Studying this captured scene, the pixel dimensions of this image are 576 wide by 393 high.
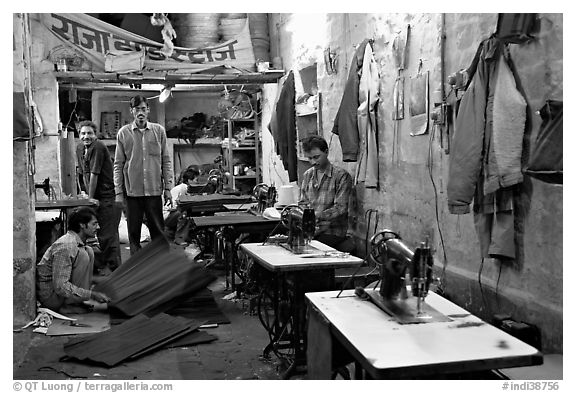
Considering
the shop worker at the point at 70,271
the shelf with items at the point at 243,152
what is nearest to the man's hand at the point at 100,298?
the shop worker at the point at 70,271

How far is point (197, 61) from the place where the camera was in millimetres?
8047

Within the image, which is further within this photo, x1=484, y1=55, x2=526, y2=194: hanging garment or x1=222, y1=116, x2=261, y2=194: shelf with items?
x1=222, y1=116, x2=261, y2=194: shelf with items

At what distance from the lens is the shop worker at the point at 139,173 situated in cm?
604

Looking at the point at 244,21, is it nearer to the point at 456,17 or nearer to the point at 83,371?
the point at 456,17

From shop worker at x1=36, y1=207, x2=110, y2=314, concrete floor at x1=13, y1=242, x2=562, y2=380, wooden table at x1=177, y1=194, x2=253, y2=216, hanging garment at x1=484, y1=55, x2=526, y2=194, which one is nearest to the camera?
hanging garment at x1=484, y1=55, x2=526, y2=194

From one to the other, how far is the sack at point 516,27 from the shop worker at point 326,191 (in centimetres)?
234

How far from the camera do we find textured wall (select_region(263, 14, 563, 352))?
110 inches

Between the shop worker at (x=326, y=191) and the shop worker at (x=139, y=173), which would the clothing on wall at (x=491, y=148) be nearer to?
the shop worker at (x=326, y=191)

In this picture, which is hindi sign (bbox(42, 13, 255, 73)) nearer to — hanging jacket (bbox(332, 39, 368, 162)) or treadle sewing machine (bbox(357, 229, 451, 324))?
hanging jacket (bbox(332, 39, 368, 162))

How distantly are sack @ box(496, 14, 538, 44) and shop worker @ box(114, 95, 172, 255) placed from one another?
3.90m

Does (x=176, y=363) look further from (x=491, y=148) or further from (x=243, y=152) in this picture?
(x=243, y=152)

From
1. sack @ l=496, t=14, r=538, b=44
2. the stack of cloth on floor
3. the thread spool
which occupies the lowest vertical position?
the stack of cloth on floor

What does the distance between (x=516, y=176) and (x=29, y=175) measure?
3395 mm

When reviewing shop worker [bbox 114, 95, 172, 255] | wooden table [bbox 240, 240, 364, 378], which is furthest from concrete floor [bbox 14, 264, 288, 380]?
shop worker [bbox 114, 95, 172, 255]
